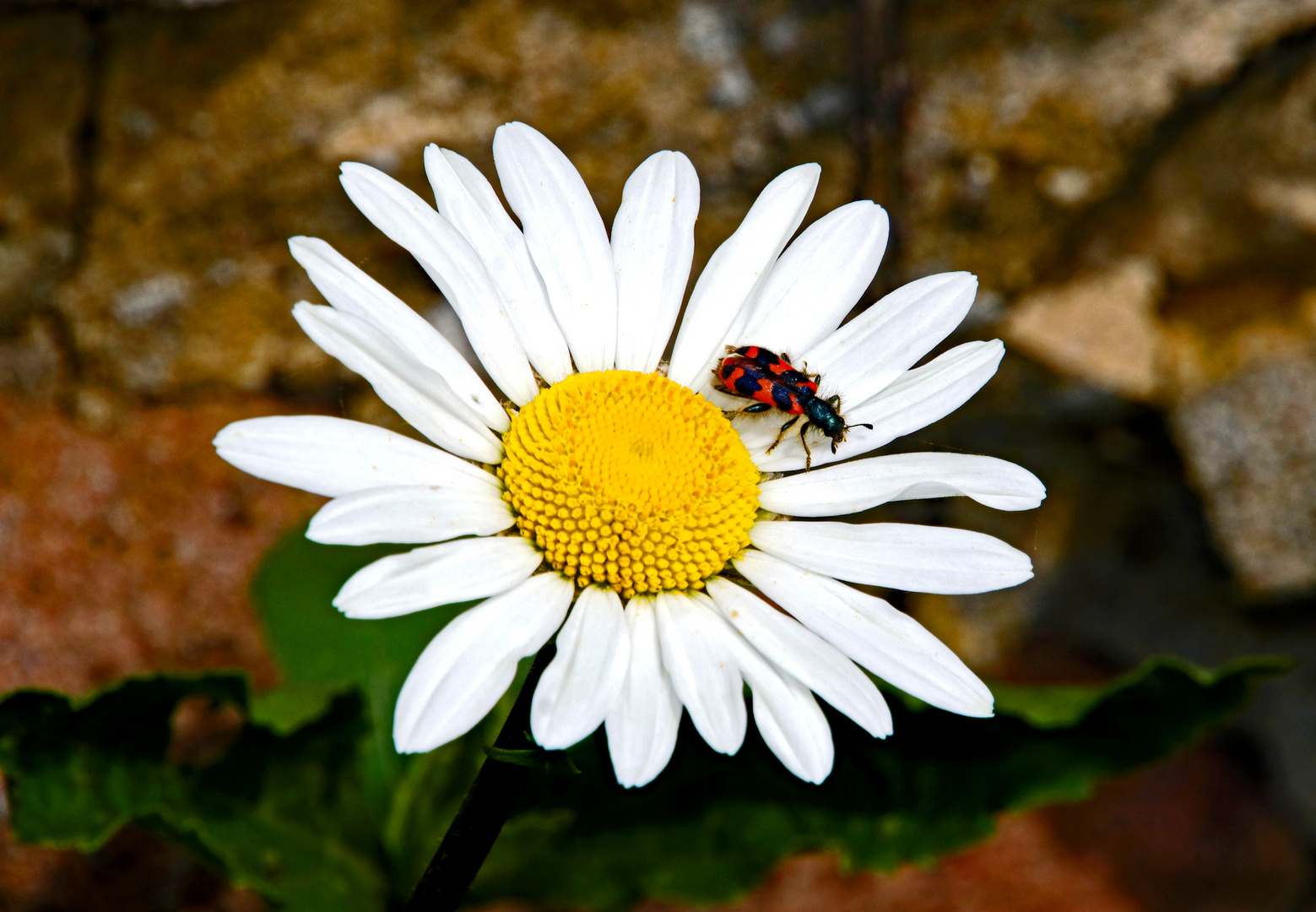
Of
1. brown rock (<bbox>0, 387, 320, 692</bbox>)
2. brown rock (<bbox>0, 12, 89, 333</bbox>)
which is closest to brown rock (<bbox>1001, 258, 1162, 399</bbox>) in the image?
brown rock (<bbox>0, 387, 320, 692</bbox>)

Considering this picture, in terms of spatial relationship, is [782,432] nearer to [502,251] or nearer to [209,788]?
[502,251]

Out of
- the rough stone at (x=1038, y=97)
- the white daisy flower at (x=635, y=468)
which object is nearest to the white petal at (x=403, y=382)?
the white daisy flower at (x=635, y=468)

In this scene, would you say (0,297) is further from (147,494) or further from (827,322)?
(827,322)

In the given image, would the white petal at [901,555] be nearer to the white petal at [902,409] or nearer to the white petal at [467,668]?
the white petal at [902,409]

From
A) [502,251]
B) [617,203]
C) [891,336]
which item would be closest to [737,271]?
[891,336]

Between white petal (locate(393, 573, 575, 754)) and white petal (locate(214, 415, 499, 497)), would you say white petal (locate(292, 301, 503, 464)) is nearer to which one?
white petal (locate(214, 415, 499, 497))

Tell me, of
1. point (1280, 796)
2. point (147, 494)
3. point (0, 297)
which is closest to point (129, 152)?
point (0, 297)
